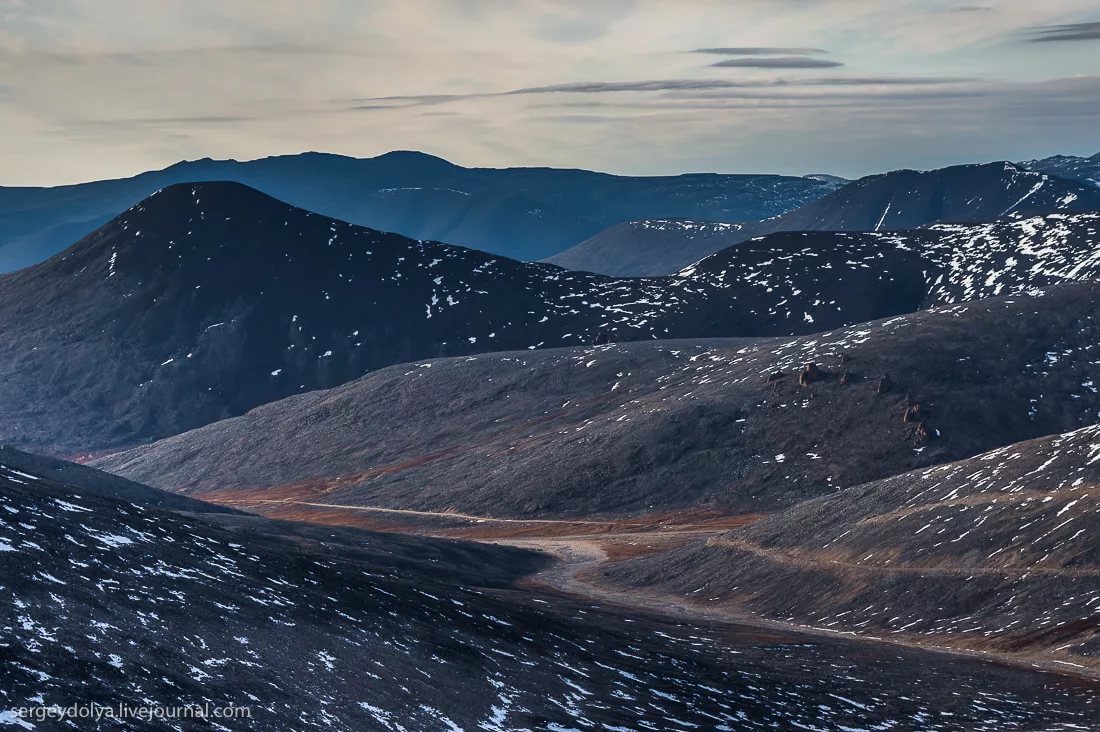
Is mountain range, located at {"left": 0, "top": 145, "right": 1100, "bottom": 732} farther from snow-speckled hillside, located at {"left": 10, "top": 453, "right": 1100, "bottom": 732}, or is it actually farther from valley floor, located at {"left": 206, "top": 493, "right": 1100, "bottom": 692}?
valley floor, located at {"left": 206, "top": 493, "right": 1100, "bottom": 692}

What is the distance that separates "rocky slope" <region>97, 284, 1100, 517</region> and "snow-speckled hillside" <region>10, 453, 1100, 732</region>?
7596 centimetres

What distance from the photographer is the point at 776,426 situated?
165 meters

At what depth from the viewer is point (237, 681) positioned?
150 ft

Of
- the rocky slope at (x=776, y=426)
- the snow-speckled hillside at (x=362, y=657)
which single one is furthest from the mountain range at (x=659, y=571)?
the rocky slope at (x=776, y=426)

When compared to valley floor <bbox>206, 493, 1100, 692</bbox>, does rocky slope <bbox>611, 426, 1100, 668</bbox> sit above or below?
above

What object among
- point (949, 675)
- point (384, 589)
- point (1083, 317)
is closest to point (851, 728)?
point (949, 675)

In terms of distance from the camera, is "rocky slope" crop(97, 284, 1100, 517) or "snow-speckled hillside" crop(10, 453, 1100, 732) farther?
"rocky slope" crop(97, 284, 1100, 517)

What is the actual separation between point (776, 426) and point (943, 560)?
77.4 metres

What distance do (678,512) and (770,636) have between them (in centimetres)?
6838

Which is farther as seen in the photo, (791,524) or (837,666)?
(791,524)

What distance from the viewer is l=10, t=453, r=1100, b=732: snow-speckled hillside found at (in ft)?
144

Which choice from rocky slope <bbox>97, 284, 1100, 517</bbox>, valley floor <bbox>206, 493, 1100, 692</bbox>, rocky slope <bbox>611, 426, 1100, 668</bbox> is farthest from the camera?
rocky slope <bbox>97, 284, 1100, 517</bbox>

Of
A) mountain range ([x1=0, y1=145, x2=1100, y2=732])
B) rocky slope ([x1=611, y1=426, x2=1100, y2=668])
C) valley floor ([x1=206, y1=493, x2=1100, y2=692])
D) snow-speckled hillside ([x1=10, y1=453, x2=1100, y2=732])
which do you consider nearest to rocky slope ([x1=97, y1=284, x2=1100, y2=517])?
mountain range ([x1=0, y1=145, x2=1100, y2=732])

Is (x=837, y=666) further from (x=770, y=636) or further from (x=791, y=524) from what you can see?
(x=791, y=524)
